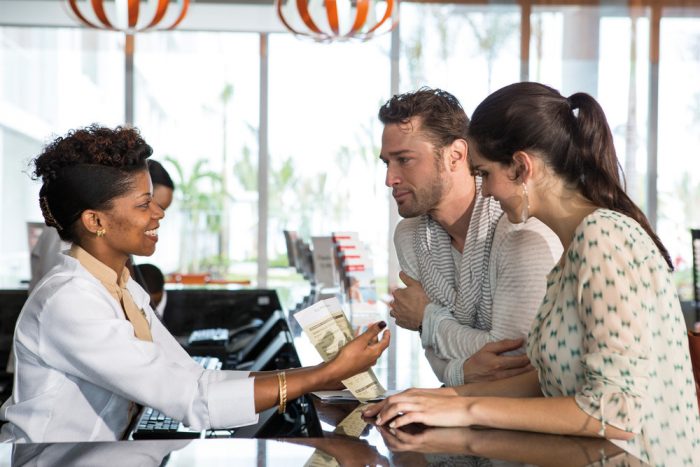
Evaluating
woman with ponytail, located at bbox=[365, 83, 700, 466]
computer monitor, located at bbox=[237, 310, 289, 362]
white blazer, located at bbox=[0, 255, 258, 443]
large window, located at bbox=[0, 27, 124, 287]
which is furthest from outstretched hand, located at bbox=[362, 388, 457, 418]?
large window, located at bbox=[0, 27, 124, 287]

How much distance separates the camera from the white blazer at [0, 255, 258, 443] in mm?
Result: 1734

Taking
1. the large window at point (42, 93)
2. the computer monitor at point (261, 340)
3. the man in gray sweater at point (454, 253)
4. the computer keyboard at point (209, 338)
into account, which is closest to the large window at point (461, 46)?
the large window at point (42, 93)

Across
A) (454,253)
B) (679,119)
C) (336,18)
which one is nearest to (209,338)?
(336,18)

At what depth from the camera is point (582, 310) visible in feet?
4.93

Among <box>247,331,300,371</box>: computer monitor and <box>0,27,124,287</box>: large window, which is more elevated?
<box>0,27,124,287</box>: large window

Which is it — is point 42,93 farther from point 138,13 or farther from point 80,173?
point 80,173

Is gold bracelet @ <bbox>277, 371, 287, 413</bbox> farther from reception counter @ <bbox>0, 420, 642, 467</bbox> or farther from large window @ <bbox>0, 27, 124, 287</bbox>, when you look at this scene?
large window @ <bbox>0, 27, 124, 287</bbox>

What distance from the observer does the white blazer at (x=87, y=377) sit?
1.73 m

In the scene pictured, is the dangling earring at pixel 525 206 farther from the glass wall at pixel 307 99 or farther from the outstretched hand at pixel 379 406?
the glass wall at pixel 307 99

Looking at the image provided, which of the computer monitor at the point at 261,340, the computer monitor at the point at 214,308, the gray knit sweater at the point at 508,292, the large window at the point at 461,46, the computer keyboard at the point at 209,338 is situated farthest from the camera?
the large window at the point at 461,46

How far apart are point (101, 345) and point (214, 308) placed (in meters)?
3.89

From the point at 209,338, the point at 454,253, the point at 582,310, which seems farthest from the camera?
the point at 209,338

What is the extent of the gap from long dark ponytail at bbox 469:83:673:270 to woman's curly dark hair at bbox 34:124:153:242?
85 centimetres

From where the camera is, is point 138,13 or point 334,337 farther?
point 138,13
